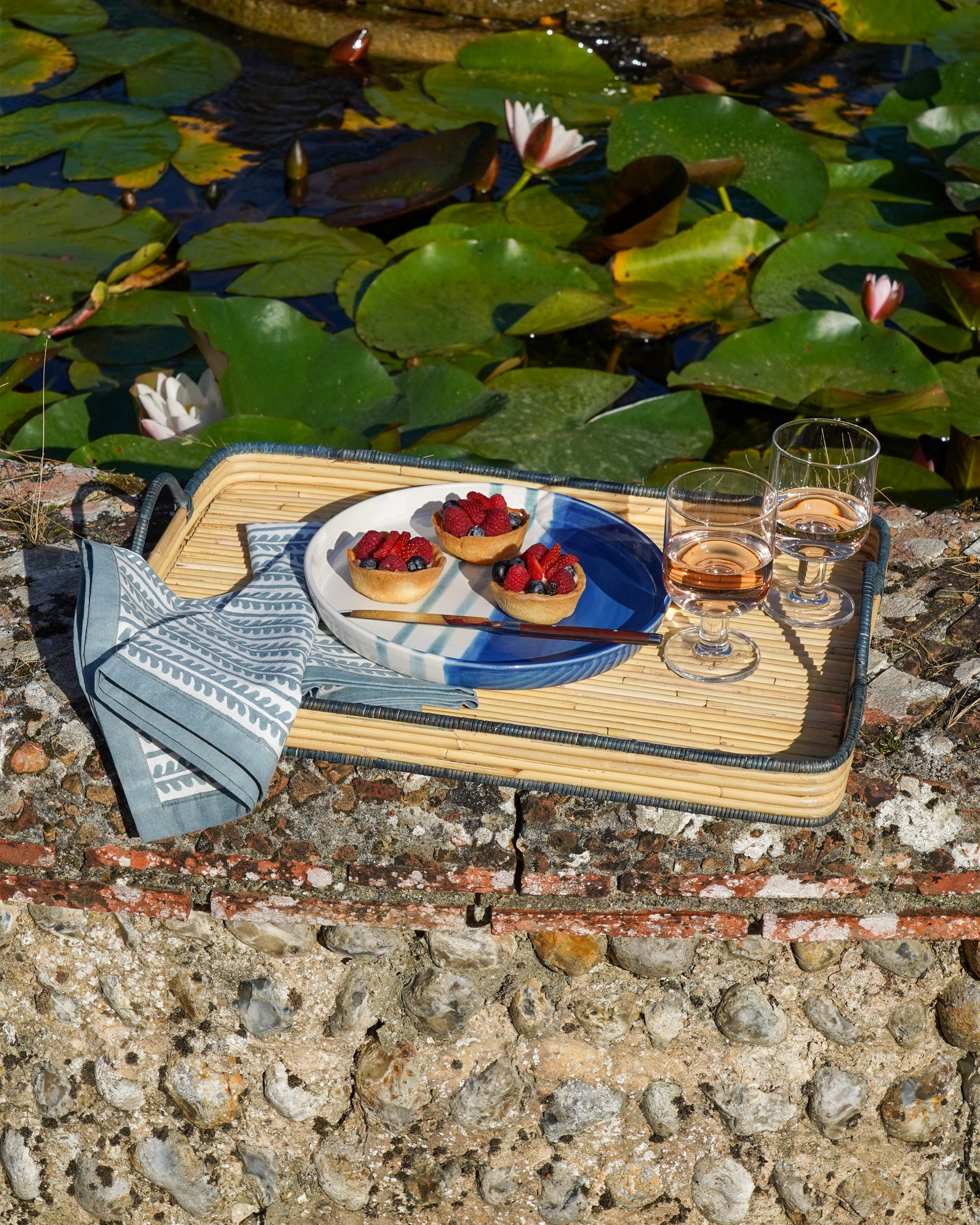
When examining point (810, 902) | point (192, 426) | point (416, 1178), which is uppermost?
point (810, 902)

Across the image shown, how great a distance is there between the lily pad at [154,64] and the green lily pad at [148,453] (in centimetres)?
216

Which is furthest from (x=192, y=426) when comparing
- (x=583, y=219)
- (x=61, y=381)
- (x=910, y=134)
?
(x=910, y=134)

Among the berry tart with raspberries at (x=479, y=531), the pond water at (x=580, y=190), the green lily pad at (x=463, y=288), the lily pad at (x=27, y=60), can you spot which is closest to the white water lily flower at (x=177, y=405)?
the pond water at (x=580, y=190)

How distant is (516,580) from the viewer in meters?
1.54

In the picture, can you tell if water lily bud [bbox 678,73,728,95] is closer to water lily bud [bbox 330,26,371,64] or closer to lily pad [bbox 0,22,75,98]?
water lily bud [bbox 330,26,371,64]

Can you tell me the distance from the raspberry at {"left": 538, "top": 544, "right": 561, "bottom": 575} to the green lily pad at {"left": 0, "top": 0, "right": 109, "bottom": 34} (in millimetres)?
4071

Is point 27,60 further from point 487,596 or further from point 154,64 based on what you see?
point 487,596

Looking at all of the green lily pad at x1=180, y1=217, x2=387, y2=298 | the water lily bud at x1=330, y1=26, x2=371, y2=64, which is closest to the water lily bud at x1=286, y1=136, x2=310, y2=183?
the green lily pad at x1=180, y1=217, x2=387, y2=298

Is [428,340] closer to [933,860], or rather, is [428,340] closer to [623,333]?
[623,333]

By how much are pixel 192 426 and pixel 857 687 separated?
5.77 ft

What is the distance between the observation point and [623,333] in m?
3.27

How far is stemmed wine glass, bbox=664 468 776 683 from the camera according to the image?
4.89 feet

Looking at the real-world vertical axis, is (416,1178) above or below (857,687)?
below

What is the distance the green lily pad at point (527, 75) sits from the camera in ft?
13.9
